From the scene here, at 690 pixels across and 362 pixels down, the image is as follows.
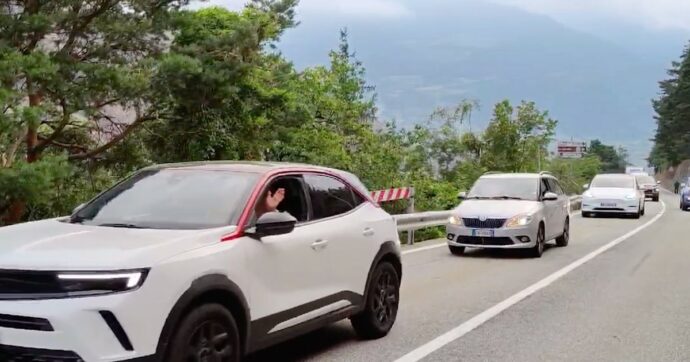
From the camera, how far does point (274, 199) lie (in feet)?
18.7

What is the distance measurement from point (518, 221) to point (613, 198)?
605 inches

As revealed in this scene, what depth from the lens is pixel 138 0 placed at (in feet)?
56.2

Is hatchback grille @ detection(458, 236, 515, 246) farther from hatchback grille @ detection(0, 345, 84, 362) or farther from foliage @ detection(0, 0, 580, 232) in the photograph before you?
hatchback grille @ detection(0, 345, 84, 362)

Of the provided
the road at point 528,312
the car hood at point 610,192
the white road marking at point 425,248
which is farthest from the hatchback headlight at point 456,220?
the car hood at point 610,192

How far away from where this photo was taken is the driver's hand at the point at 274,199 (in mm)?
5617

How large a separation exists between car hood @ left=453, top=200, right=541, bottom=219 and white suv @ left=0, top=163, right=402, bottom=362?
260 inches

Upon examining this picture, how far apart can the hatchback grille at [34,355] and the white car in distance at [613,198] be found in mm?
25665

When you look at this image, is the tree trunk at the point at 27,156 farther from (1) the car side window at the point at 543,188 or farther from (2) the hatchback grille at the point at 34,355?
(2) the hatchback grille at the point at 34,355

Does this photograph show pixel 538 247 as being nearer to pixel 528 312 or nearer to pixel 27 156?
pixel 528 312

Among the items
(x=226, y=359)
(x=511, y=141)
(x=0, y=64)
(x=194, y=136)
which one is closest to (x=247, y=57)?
(x=194, y=136)

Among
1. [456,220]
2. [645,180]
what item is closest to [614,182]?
[456,220]

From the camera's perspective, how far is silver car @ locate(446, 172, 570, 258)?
13.4 metres

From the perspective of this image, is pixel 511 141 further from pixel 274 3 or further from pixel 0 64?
pixel 0 64

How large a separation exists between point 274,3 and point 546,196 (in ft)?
33.9
